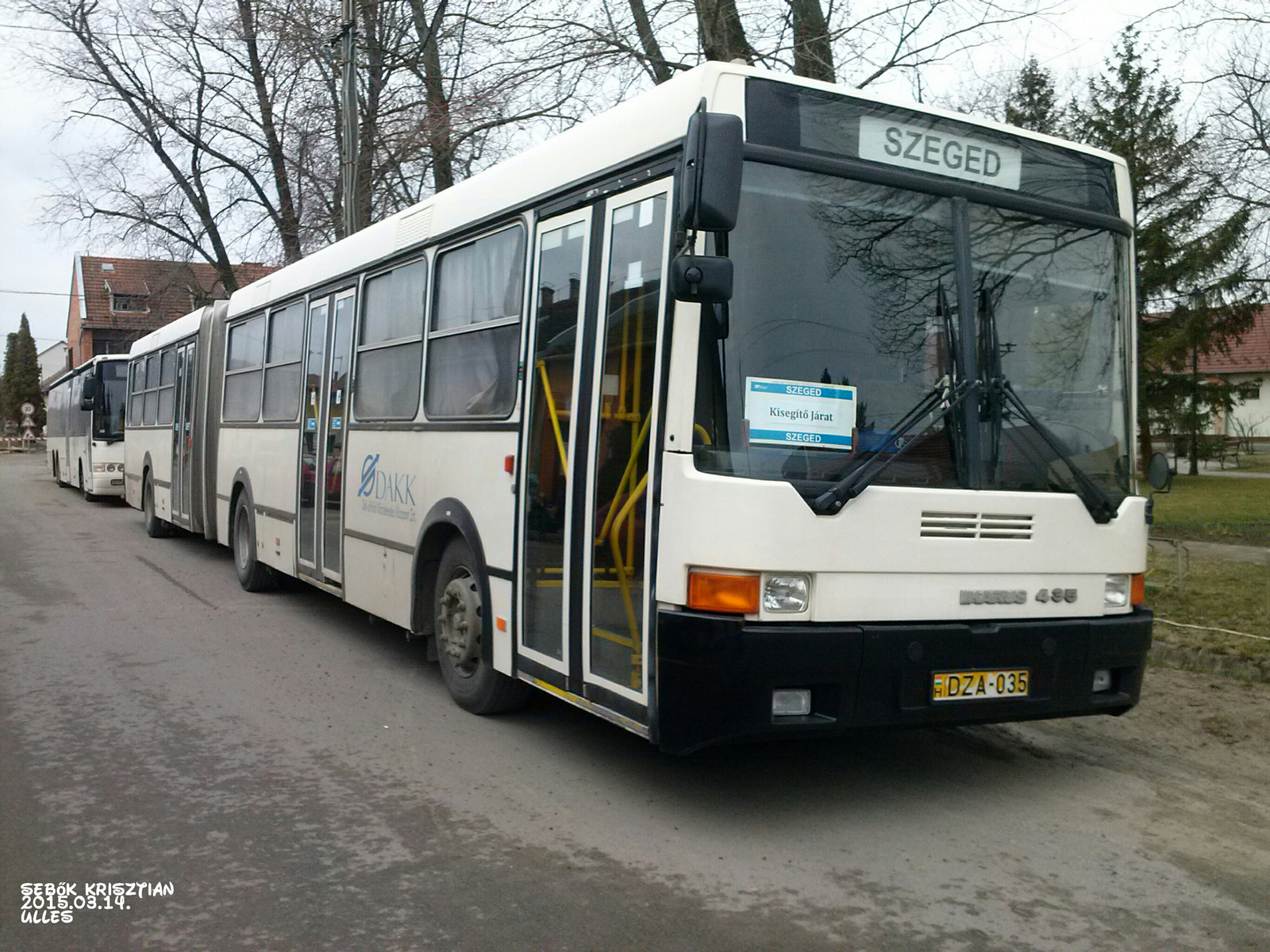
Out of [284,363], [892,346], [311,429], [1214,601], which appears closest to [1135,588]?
[892,346]

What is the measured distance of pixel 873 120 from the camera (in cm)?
518

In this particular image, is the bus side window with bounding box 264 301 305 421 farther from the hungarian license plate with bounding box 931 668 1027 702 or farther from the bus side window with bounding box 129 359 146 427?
the bus side window with bounding box 129 359 146 427

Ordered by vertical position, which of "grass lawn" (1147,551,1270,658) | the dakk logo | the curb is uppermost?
the dakk logo

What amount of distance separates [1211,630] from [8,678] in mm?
7946

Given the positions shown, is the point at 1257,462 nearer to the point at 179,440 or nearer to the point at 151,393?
the point at 151,393

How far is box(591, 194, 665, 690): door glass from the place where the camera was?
509 centimetres

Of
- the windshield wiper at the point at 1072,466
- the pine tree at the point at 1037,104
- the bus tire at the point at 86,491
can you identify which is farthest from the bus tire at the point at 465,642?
the bus tire at the point at 86,491

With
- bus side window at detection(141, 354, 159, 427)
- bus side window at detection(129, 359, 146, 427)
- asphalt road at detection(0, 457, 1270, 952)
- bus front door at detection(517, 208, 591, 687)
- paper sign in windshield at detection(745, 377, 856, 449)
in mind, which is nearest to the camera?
asphalt road at detection(0, 457, 1270, 952)

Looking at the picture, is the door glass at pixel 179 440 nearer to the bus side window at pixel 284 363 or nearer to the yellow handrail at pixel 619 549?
the bus side window at pixel 284 363

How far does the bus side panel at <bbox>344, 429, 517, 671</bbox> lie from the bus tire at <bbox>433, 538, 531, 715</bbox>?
0.25m

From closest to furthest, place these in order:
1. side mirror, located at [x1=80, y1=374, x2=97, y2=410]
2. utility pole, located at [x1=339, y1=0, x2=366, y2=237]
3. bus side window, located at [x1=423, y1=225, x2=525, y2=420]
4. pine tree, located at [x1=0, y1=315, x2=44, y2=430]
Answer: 1. bus side window, located at [x1=423, y1=225, x2=525, y2=420]
2. utility pole, located at [x1=339, y1=0, x2=366, y2=237]
3. side mirror, located at [x1=80, y1=374, x2=97, y2=410]
4. pine tree, located at [x1=0, y1=315, x2=44, y2=430]

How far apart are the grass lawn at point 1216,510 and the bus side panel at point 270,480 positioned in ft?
32.8

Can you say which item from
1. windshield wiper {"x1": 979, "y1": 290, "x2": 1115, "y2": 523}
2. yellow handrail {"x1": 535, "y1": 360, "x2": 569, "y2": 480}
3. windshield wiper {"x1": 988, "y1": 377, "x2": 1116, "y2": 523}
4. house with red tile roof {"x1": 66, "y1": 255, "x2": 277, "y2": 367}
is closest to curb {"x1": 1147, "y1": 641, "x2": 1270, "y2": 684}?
windshield wiper {"x1": 988, "y1": 377, "x2": 1116, "y2": 523}

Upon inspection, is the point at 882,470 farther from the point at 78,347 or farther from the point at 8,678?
the point at 78,347
